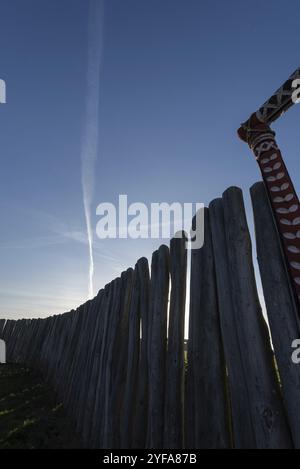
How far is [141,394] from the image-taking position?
2.91 metres

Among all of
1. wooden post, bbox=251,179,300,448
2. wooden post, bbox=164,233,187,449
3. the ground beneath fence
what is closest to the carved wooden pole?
wooden post, bbox=251,179,300,448

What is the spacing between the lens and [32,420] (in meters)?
4.47

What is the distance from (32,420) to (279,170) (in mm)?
4480

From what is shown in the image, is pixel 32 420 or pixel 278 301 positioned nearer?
pixel 278 301

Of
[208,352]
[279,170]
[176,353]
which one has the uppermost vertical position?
[279,170]

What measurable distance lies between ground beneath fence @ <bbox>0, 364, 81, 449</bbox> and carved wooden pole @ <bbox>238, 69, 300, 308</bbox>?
3.32 meters

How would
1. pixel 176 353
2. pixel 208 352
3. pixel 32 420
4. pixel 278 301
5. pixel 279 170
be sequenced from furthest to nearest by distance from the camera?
pixel 32 420, pixel 279 170, pixel 176 353, pixel 208 352, pixel 278 301

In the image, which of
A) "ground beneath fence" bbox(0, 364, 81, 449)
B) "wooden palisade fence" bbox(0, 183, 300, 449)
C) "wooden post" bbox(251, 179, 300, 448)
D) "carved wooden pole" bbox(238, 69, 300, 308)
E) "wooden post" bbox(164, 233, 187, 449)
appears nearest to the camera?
"wooden post" bbox(251, 179, 300, 448)

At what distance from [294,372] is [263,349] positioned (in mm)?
214

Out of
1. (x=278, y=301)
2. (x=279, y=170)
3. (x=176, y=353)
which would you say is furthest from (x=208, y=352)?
(x=279, y=170)

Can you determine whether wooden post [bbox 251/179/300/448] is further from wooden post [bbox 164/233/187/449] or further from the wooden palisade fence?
wooden post [bbox 164/233/187/449]

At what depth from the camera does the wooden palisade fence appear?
1702mm

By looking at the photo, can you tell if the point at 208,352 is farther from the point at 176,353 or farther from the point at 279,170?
the point at 279,170
